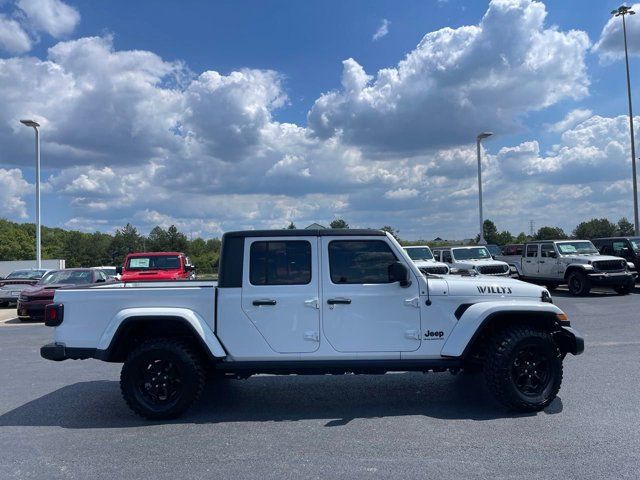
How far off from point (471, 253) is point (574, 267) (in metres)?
4.22

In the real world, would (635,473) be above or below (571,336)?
below

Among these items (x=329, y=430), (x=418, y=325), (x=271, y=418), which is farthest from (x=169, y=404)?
(x=418, y=325)

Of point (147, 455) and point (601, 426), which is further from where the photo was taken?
point (601, 426)

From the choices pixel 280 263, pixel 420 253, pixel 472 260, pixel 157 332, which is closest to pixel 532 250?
pixel 472 260

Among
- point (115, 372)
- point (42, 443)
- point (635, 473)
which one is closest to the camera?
point (635, 473)

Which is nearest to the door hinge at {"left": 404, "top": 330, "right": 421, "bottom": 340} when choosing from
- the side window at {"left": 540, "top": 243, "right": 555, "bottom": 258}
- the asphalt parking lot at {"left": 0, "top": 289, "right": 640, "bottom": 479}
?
the asphalt parking lot at {"left": 0, "top": 289, "right": 640, "bottom": 479}

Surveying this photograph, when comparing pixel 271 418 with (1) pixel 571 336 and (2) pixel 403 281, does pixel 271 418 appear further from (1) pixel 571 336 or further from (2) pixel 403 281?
(1) pixel 571 336

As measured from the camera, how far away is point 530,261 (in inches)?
841

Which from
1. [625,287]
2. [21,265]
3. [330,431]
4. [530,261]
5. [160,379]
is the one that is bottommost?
[330,431]

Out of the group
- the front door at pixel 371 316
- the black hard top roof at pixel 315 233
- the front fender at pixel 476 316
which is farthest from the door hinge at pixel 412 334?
the black hard top roof at pixel 315 233

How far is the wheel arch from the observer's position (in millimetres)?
5664

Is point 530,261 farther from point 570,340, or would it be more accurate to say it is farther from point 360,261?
point 360,261

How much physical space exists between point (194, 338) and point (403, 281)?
2.30 m

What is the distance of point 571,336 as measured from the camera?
5.98 meters
